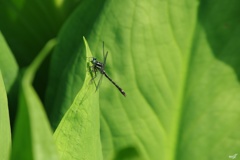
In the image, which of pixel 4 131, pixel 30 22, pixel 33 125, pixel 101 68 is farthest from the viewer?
pixel 30 22

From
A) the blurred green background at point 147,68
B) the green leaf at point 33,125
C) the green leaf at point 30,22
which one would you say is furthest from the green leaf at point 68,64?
the green leaf at point 33,125

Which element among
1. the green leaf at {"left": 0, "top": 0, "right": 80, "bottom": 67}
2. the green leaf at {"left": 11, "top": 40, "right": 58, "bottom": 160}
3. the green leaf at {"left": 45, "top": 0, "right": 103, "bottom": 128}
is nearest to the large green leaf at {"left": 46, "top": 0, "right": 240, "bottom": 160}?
the green leaf at {"left": 45, "top": 0, "right": 103, "bottom": 128}

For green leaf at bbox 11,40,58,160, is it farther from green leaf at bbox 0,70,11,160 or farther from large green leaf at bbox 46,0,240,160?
large green leaf at bbox 46,0,240,160

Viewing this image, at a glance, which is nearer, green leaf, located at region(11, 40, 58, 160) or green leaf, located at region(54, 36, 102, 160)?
green leaf, located at region(11, 40, 58, 160)

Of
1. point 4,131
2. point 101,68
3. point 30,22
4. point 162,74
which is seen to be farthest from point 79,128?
point 30,22

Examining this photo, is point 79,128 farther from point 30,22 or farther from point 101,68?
point 30,22

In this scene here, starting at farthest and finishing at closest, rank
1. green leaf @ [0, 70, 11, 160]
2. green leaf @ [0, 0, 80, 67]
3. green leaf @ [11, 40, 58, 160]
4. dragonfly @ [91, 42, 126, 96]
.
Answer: green leaf @ [0, 0, 80, 67] → dragonfly @ [91, 42, 126, 96] → green leaf @ [0, 70, 11, 160] → green leaf @ [11, 40, 58, 160]

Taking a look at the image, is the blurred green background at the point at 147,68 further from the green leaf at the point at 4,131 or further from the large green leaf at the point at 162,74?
the green leaf at the point at 4,131
